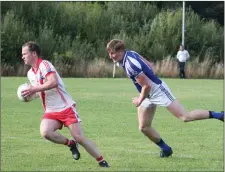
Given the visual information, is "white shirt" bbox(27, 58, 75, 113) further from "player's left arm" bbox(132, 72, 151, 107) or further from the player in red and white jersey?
"player's left arm" bbox(132, 72, 151, 107)

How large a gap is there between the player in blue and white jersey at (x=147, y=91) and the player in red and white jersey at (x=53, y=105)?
1.06m

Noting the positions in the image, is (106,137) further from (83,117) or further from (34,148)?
(83,117)

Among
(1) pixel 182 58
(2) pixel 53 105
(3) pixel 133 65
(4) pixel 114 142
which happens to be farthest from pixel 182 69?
(2) pixel 53 105

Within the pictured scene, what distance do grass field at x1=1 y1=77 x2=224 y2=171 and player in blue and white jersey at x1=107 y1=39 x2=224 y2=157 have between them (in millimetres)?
593

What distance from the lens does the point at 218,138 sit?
44.6ft

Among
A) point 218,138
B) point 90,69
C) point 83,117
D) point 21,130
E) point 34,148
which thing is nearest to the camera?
point 34,148

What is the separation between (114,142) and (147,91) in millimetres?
2683

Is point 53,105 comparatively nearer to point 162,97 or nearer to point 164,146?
point 162,97

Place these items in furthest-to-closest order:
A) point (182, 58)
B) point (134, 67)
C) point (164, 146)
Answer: point (182, 58)
point (164, 146)
point (134, 67)

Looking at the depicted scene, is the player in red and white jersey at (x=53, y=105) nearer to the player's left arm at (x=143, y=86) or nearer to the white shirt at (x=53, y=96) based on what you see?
the white shirt at (x=53, y=96)

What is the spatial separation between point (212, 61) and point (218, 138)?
3843cm

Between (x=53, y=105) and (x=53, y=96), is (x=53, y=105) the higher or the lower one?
the lower one

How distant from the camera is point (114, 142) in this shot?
13.1 m

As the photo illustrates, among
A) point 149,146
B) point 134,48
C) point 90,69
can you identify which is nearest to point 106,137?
point 149,146
